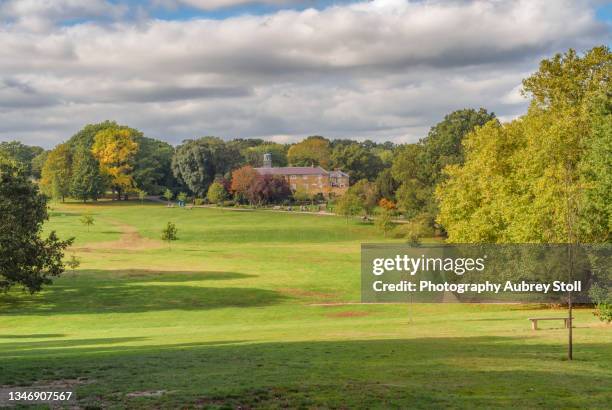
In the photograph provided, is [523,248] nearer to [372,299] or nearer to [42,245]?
[372,299]

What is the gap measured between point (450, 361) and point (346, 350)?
443 centimetres

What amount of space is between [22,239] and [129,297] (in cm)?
1383

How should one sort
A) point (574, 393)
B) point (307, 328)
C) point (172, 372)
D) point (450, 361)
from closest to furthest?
point (574, 393)
point (172, 372)
point (450, 361)
point (307, 328)

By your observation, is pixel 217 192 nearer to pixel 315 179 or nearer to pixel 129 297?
pixel 315 179

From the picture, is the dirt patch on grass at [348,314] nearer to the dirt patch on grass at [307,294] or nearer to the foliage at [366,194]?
the dirt patch on grass at [307,294]

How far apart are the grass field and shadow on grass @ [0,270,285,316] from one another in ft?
0.53

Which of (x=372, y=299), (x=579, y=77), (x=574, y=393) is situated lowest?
(x=372, y=299)

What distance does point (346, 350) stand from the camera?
83.9 ft

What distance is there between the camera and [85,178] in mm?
156625

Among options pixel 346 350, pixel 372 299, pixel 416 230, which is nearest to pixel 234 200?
pixel 416 230

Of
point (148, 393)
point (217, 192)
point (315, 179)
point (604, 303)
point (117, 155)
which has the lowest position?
point (148, 393)

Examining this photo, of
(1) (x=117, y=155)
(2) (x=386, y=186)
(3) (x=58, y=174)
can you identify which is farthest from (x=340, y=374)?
(1) (x=117, y=155)

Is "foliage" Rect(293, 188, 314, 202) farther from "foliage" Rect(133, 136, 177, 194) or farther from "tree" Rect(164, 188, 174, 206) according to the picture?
"foliage" Rect(133, 136, 177, 194)

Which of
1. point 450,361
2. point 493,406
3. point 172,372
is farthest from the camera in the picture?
point 450,361
